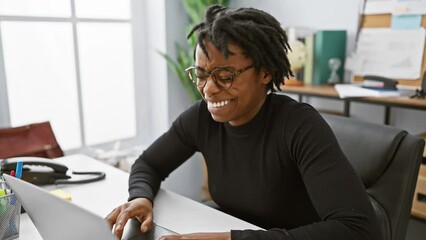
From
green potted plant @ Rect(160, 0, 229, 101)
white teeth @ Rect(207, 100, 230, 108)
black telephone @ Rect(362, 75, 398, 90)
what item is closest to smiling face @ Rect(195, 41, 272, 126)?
white teeth @ Rect(207, 100, 230, 108)

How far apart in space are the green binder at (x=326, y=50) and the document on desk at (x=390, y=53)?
0.08 meters

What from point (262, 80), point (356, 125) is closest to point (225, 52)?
point (262, 80)

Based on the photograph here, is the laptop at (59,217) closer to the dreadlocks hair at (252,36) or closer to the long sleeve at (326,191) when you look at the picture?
the long sleeve at (326,191)

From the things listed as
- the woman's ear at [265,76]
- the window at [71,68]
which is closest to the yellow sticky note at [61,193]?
the woman's ear at [265,76]

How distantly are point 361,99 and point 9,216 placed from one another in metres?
1.47

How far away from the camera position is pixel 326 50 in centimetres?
217

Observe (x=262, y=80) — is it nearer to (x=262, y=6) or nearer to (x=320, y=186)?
(x=320, y=186)

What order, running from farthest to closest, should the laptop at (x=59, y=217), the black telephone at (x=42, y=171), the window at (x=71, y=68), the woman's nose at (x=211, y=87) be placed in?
the window at (x=71, y=68), the black telephone at (x=42, y=171), the woman's nose at (x=211, y=87), the laptop at (x=59, y=217)

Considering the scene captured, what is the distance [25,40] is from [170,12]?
35.6 inches

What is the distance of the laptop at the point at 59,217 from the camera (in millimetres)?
582

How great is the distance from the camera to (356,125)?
116 centimetres

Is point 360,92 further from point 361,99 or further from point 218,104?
point 218,104

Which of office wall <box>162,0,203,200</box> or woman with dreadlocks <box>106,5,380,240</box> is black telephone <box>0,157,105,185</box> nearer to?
woman with dreadlocks <box>106,5,380,240</box>

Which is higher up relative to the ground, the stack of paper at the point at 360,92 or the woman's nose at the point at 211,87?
the woman's nose at the point at 211,87
